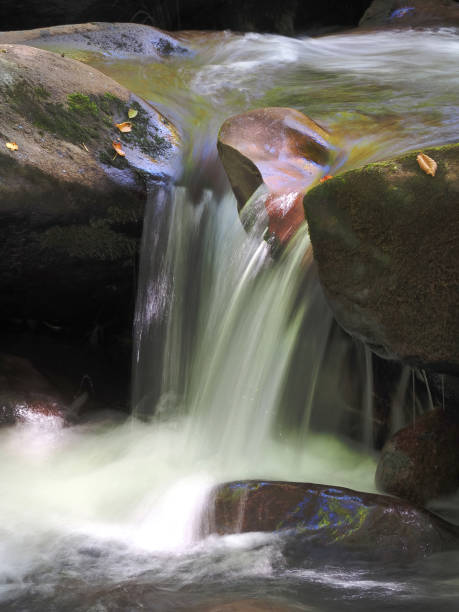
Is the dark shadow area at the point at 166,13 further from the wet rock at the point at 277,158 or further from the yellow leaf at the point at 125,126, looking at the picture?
the wet rock at the point at 277,158

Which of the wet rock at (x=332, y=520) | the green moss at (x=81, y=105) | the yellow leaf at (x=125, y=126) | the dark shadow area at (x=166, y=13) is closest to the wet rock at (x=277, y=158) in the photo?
the yellow leaf at (x=125, y=126)

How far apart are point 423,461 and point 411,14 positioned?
8332 millimetres

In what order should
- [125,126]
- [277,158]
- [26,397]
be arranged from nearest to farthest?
[277,158] → [26,397] → [125,126]

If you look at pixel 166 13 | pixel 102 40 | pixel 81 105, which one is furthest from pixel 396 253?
pixel 166 13

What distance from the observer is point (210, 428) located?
409 cm

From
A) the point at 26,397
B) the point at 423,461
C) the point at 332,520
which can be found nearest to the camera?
the point at 332,520

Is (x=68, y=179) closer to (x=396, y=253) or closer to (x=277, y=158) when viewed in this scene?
(x=277, y=158)

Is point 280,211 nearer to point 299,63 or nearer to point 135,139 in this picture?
point 135,139

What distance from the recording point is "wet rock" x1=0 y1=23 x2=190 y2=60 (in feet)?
22.2

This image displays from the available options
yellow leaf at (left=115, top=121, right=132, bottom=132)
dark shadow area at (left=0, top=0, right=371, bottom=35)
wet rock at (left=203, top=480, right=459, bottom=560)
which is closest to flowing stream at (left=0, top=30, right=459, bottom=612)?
wet rock at (left=203, top=480, right=459, bottom=560)

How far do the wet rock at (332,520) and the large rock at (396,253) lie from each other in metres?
0.67

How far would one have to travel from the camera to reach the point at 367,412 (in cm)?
396

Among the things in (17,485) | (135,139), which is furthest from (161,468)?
(135,139)

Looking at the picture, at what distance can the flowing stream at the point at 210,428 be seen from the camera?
2555 mm
